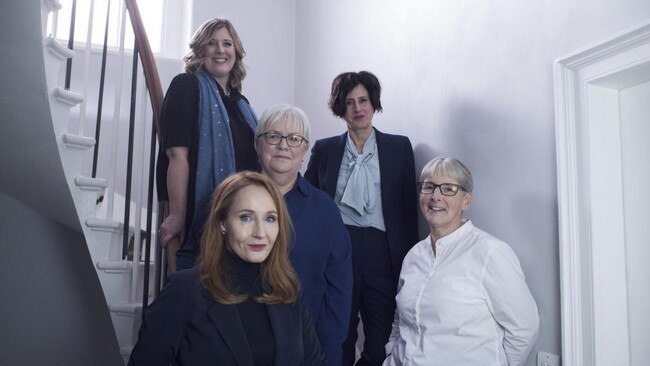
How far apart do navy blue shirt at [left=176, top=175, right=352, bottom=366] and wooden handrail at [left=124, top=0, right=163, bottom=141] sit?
84cm

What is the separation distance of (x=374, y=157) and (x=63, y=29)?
112 inches

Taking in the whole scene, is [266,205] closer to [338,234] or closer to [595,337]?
[338,234]

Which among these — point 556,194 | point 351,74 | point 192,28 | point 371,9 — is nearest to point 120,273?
point 351,74

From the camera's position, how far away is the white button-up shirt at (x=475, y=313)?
1798mm

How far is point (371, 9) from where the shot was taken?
11.2ft

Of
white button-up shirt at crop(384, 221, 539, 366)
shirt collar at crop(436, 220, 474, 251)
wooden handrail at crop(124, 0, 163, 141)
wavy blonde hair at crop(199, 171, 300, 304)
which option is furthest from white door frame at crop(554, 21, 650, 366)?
wooden handrail at crop(124, 0, 163, 141)

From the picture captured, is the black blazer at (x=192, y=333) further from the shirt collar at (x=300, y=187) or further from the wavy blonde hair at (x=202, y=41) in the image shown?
the wavy blonde hair at (x=202, y=41)

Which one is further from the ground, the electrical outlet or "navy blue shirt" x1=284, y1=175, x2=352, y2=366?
"navy blue shirt" x1=284, y1=175, x2=352, y2=366

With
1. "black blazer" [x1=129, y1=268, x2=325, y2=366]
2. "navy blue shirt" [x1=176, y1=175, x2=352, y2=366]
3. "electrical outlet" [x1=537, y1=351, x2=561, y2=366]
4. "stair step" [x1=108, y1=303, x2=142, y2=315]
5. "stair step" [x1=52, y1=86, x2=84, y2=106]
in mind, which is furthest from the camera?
"stair step" [x1=108, y1=303, x2=142, y2=315]

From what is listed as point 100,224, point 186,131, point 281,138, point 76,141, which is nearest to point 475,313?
point 281,138

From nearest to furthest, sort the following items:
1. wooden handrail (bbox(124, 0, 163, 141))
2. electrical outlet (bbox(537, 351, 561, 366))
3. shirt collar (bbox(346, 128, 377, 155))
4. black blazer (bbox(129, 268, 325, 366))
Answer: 1. black blazer (bbox(129, 268, 325, 366))
2. electrical outlet (bbox(537, 351, 561, 366))
3. wooden handrail (bbox(124, 0, 163, 141))
4. shirt collar (bbox(346, 128, 377, 155))

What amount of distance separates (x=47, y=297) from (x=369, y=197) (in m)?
1.77

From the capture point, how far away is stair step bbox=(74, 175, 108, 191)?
88.0 inches

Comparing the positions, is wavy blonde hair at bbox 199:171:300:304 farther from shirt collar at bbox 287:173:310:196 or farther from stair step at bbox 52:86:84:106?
stair step at bbox 52:86:84:106
